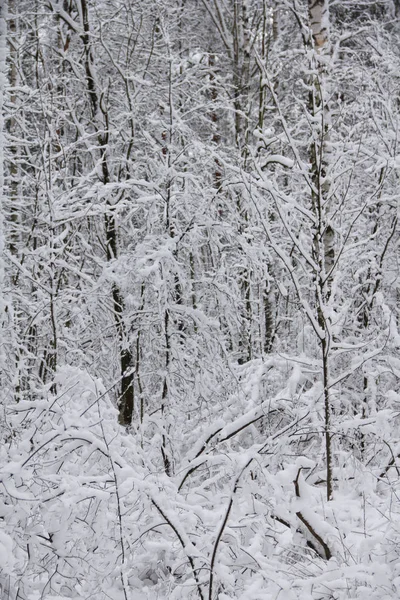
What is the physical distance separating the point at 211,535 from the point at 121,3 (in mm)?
7140

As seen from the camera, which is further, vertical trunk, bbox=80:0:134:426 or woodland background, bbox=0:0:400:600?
vertical trunk, bbox=80:0:134:426

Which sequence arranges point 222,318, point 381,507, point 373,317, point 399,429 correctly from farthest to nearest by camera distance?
point 373,317 → point 222,318 → point 399,429 → point 381,507

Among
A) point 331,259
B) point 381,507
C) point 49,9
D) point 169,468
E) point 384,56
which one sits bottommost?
point 169,468

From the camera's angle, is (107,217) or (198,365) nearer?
(198,365)

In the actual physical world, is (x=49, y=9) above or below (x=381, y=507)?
above

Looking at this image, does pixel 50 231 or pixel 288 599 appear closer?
pixel 288 599

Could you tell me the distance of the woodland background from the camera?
9.34 feet

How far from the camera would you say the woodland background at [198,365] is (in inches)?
112

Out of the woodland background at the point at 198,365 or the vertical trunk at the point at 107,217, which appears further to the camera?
the vertical trunk at the point at 107,217

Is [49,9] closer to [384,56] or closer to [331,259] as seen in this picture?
[384,56]

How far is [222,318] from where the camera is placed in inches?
227

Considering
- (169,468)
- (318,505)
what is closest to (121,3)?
(169,468)

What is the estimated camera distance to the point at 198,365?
18.1ft

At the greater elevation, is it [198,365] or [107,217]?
[107,217]
